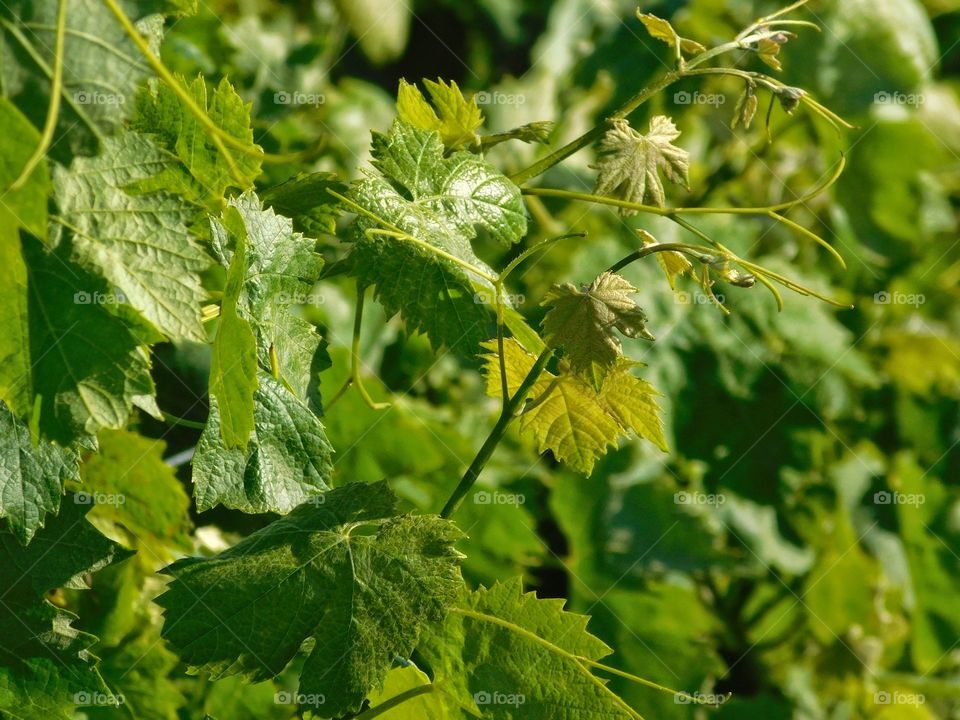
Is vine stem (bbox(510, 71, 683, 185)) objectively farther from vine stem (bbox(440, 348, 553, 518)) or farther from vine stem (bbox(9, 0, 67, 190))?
vine stem (bbox(9, 0, 67, 190))

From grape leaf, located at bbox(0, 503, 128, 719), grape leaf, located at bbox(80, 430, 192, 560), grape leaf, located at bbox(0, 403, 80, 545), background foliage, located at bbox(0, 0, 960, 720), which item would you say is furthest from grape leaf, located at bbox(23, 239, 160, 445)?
grape leaf, located at bbox(80, 430, 192, 560)

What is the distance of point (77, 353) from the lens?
69cm

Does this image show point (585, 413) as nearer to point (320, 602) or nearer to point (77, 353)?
point (320, 602)

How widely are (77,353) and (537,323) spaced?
1261mm

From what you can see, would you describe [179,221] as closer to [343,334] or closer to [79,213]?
A: [79,213]

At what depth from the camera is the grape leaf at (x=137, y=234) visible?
674mm

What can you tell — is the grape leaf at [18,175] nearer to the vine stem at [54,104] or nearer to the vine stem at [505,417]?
the vine stem at [54,104]

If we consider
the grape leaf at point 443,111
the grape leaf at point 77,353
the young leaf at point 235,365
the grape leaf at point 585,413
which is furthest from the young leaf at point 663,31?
the grape leaf at point 77,353

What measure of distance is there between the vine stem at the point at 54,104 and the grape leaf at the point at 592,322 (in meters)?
0.38

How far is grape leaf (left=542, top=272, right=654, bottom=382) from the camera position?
0.83 m

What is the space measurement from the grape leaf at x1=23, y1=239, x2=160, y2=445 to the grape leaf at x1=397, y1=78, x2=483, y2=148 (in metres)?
0.41

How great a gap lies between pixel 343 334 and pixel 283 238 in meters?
1.01

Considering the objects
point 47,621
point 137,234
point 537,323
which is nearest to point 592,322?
point 137,234

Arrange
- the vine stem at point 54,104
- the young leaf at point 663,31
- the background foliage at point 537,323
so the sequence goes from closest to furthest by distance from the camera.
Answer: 1. the vine stem at point 54,104
2. the background foliage at point 537,323
3. the young leaf at point 663,31
